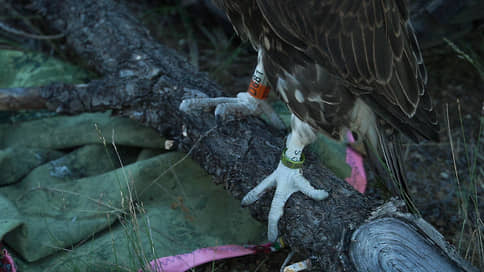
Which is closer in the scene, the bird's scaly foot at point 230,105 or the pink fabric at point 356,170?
the bird's scaly foot at point 230,105

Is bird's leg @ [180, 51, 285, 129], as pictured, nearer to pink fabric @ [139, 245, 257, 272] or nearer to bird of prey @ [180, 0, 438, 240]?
bird of prey @ [180, 0, 438, 240]

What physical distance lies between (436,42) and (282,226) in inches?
74.1

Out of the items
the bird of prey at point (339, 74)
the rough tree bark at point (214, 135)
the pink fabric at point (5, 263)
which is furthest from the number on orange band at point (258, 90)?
the pink fabric at point (5, 263)

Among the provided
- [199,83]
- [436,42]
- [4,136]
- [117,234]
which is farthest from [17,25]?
[436,42]

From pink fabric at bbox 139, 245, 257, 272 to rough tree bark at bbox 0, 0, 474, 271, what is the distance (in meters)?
0.17

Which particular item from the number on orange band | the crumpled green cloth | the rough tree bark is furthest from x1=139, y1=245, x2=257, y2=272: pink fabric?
the number on orange band

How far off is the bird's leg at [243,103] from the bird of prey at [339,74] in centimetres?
21

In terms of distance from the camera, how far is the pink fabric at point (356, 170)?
2.22 metres

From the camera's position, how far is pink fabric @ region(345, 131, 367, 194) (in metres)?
2.22

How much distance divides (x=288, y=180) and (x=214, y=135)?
0.39m

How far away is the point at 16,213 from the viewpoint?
1842 millimetres

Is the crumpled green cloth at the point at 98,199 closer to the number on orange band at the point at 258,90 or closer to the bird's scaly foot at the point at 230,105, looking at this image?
the bird's scaly foot at the point at 230,105

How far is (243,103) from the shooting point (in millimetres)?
1934

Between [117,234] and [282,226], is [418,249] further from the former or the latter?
[117,234]
